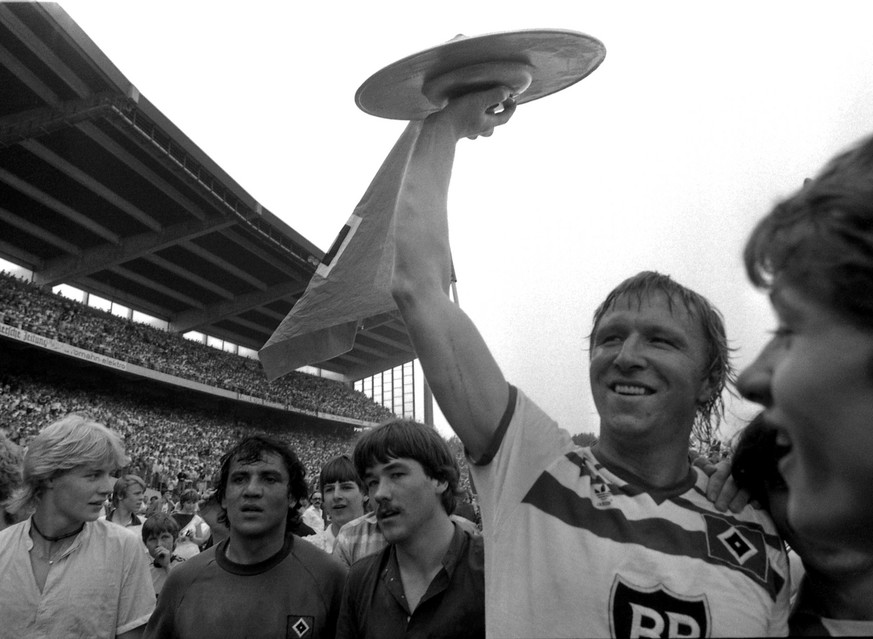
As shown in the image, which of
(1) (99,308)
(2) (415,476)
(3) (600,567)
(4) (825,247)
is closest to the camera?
(4) (825,247)

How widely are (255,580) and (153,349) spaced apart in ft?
99.5

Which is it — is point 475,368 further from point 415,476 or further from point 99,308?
point 99,308

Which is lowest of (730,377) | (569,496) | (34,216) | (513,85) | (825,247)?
(569,496)

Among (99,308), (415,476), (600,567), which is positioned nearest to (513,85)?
(600,567)

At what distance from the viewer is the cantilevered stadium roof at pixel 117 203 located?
18000 millimetres

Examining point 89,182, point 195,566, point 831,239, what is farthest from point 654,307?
point 89,182

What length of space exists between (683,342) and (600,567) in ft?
2.06

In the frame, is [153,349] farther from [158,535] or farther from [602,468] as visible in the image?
[602,468]

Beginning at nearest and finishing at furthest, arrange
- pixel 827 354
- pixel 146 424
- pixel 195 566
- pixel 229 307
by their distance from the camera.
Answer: pixel 827 354 → pixel 195 566 → pixel 146 424 → pixel 229 307

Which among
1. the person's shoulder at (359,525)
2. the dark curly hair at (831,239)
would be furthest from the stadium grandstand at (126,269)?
the dark curly hair at (831,239)

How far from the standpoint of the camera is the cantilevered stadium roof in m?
18.0

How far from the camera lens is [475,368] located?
1.46m

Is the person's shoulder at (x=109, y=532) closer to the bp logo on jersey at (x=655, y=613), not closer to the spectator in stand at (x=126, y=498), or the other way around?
the bp logo on jersey at (x=655, y=613)

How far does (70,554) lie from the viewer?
302cm
